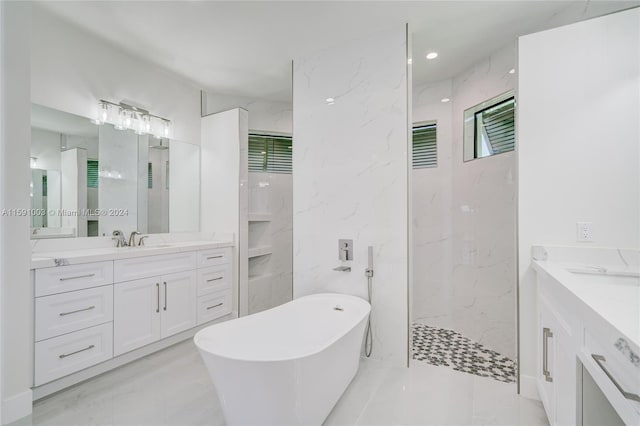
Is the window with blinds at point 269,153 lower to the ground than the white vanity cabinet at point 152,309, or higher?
higher

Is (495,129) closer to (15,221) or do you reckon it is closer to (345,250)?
(345,250)

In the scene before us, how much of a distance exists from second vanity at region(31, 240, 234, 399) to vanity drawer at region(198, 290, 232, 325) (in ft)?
0.03

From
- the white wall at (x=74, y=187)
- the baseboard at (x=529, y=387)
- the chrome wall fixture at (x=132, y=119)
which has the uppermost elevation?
the chrome wall fixture at (x=132, y=119)

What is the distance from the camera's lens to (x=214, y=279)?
3.01 m

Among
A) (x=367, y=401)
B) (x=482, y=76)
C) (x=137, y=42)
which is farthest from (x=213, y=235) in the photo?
(x=482, y=76)

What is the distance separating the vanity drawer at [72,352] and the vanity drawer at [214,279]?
0.84 m

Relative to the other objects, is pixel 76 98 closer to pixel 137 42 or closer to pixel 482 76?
pixel 137 42

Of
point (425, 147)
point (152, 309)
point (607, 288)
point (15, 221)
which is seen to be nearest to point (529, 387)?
point (607, 288)

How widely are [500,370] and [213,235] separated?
3062 mm

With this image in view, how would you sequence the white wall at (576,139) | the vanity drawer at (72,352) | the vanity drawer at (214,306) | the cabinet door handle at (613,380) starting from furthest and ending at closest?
the vanity drawer at (214,306) < the vanity drawer at (72,352) < the white wall at (576,139) < the cabinet door handle at (613,380)

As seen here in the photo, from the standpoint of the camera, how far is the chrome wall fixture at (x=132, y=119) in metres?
2.58

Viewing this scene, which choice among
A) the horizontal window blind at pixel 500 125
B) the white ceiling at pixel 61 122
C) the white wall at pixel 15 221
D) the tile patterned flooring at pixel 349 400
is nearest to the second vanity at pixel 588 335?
the tile patterned flooring at pixel 349 400

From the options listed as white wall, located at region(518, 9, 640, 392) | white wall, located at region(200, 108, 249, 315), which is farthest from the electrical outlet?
white wall, located at region(200, 108, 249, 315)

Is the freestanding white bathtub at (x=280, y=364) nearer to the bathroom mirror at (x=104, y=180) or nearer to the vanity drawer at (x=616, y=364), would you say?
the vanity drawer at (x=616, y=364)
